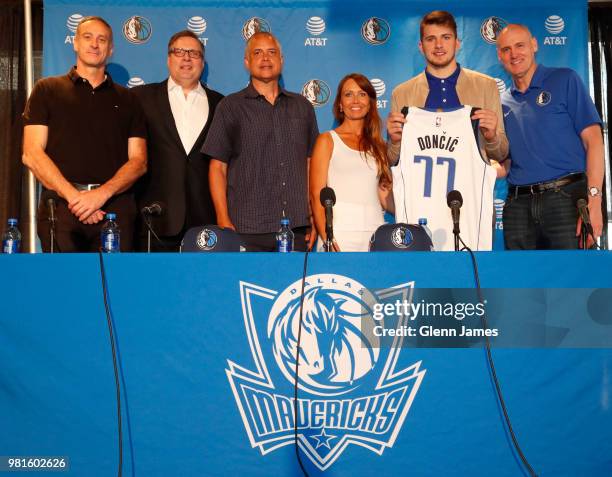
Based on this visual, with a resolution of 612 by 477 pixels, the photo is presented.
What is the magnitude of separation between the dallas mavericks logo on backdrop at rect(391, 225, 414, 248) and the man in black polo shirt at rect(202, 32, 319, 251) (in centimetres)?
115

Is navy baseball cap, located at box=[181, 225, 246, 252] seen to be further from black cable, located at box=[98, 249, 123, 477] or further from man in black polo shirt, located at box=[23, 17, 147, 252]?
man in black polo shirt, located at box=[23, 17, 147, 252]

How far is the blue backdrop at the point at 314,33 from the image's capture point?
4.76 metres

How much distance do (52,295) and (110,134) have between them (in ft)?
5.16

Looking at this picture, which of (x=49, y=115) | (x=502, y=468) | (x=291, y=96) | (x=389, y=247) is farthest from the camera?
(x=291, y=96)

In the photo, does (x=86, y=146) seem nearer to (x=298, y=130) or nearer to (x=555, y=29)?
(x=298, y=130)

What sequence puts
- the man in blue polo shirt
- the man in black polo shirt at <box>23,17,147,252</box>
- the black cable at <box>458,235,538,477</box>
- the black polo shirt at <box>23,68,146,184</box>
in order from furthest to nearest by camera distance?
the man in blue polo shirt
the black polo shirt at <box>23,68,146,184</box>
the man in black polo shirt at <box>23,17,147,252</box>
the black cable at <box>458,235,538,477</box>

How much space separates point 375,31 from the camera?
480 cm

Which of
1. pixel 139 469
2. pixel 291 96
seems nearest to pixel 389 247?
pixel 139 469

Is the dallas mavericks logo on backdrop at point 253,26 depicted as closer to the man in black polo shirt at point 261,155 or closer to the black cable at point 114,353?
the man in black polo shirt at point 261,155

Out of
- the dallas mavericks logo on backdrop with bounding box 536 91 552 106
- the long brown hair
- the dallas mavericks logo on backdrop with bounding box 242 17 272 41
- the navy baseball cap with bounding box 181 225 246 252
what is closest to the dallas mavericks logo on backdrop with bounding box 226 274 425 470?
the navy baseball cap with bounding box 181 225 246 252

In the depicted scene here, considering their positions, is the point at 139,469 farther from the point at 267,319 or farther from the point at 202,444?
the point at 267,319

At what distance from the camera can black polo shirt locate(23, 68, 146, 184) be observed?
3.81 meters

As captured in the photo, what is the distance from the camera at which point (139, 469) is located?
2.45 m

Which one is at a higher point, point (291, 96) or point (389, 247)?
point (291, 96)
